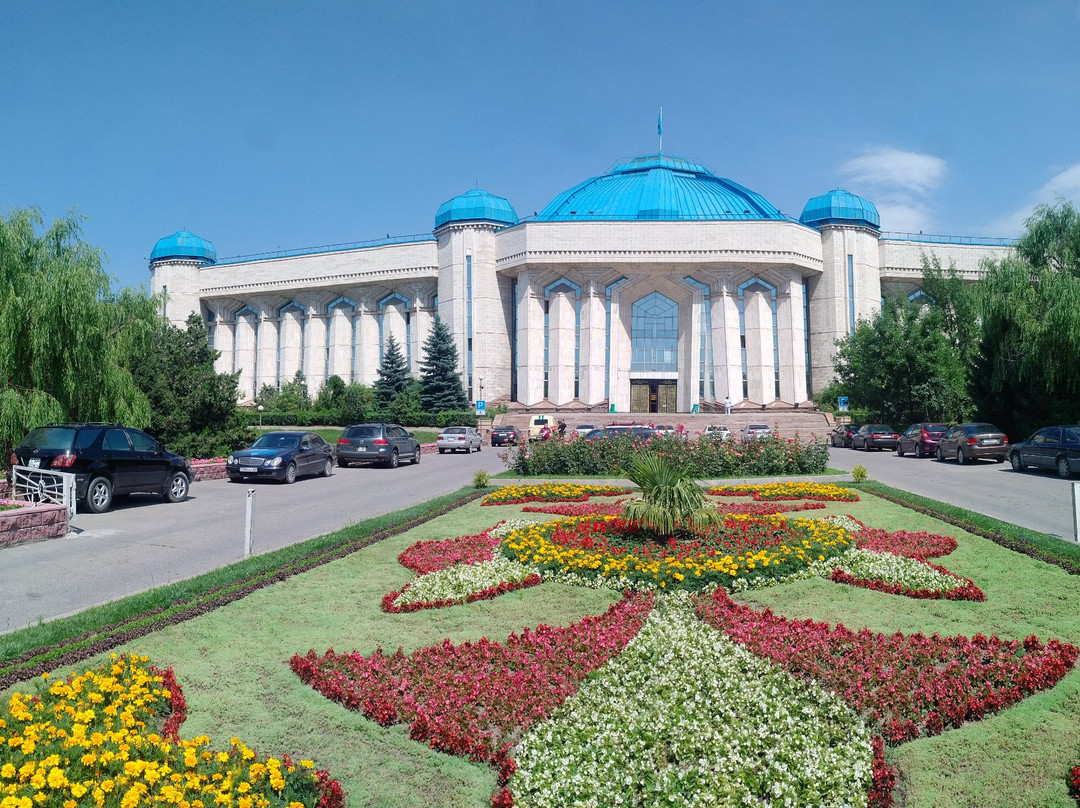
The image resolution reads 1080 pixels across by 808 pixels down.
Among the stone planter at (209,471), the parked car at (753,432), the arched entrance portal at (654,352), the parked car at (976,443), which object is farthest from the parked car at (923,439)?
the arched entrance portal at (654,352)

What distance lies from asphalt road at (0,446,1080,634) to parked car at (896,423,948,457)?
583 cm

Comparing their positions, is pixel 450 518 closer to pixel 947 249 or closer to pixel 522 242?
pixel 522 242

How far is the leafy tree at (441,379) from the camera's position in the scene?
57875 mm

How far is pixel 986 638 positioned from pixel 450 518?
30.8 ft

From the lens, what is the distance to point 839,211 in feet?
219

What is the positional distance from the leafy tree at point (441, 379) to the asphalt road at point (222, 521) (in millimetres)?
31708

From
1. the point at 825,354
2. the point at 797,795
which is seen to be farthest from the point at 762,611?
the point at 825,354

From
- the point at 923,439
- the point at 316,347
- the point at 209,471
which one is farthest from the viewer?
the point at 316,347

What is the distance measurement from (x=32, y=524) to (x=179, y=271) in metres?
75.6

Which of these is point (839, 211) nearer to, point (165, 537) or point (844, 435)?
point (844, 435)

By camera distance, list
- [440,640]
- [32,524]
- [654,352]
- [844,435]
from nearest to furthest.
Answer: [440,640], [32,524], [844,435], [654,352]

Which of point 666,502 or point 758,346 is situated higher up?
point 758,346

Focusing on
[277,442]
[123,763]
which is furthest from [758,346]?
[123,763]

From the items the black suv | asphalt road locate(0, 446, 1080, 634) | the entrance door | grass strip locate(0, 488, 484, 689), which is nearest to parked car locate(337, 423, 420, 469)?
asphalt road locate(0, 446, 1080, 634)
